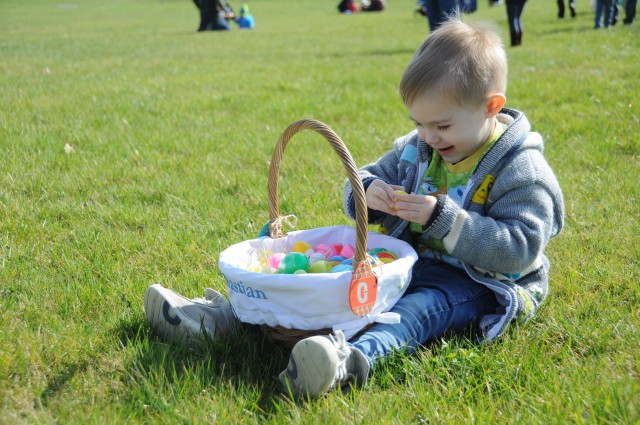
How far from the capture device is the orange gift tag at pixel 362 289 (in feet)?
6.92

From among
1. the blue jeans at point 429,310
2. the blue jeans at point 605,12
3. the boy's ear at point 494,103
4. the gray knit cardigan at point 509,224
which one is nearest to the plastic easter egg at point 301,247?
the blue jeans at point 429,310

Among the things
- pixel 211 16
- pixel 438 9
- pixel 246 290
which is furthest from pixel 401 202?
pixel 211 16

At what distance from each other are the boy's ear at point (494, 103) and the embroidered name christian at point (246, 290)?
107cm

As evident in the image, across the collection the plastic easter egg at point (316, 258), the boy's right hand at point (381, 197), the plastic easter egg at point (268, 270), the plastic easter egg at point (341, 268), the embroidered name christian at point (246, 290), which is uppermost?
the boy's right hand at point (381, 197)

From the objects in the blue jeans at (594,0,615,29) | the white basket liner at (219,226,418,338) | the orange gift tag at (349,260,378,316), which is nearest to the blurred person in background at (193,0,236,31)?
the blue jeans at (594,0,615,29)

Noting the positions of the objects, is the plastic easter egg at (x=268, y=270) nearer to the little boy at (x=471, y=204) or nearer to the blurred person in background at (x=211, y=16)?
the little boy at (x=471, y=204)

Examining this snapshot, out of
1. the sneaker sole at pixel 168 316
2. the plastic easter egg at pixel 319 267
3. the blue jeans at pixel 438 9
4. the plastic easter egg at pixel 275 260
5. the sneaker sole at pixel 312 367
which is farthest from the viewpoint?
the blue jeans at pixel 438 9

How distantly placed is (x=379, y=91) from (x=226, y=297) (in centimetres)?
468

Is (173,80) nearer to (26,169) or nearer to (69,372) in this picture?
(26,169)

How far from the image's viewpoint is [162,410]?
1934 millimetres

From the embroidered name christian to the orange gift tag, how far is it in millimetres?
283

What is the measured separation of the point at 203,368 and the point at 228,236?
1302 millimetres

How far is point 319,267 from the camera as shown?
8.11 ft

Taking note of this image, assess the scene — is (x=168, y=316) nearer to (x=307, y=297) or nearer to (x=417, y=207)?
(x=307, y=297)
